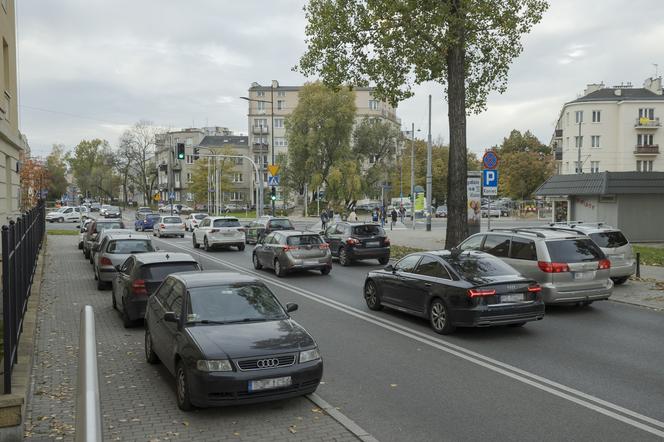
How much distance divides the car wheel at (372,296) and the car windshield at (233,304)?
17.0ft

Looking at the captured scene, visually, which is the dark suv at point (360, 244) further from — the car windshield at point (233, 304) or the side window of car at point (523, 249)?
the car windshield at point (233, 304)

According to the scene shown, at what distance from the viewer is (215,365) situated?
6297mm

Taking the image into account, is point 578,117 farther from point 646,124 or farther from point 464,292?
point 464,292

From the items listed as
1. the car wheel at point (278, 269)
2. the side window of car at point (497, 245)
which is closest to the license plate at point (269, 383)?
the side window of car at point (497, 245)

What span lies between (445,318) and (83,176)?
138 m

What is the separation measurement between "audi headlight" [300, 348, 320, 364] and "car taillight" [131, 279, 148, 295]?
214 inches

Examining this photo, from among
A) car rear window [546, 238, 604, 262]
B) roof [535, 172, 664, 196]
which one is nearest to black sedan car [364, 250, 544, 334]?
car rear window [546, 238, 604, 262]

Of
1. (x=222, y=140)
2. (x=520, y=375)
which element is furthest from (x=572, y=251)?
(x=222, y=140)

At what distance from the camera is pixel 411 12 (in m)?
21.0

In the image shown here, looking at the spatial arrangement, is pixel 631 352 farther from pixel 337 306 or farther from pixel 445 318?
pixel 337 306

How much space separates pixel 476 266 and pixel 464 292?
926 millimetres

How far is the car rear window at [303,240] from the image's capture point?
1955 centimetres

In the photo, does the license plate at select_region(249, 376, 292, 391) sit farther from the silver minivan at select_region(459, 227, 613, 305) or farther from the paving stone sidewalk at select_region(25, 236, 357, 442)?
the silver minivan at select_region(459, 227, 613, 305)

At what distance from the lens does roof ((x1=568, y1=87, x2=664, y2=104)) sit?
240ft
